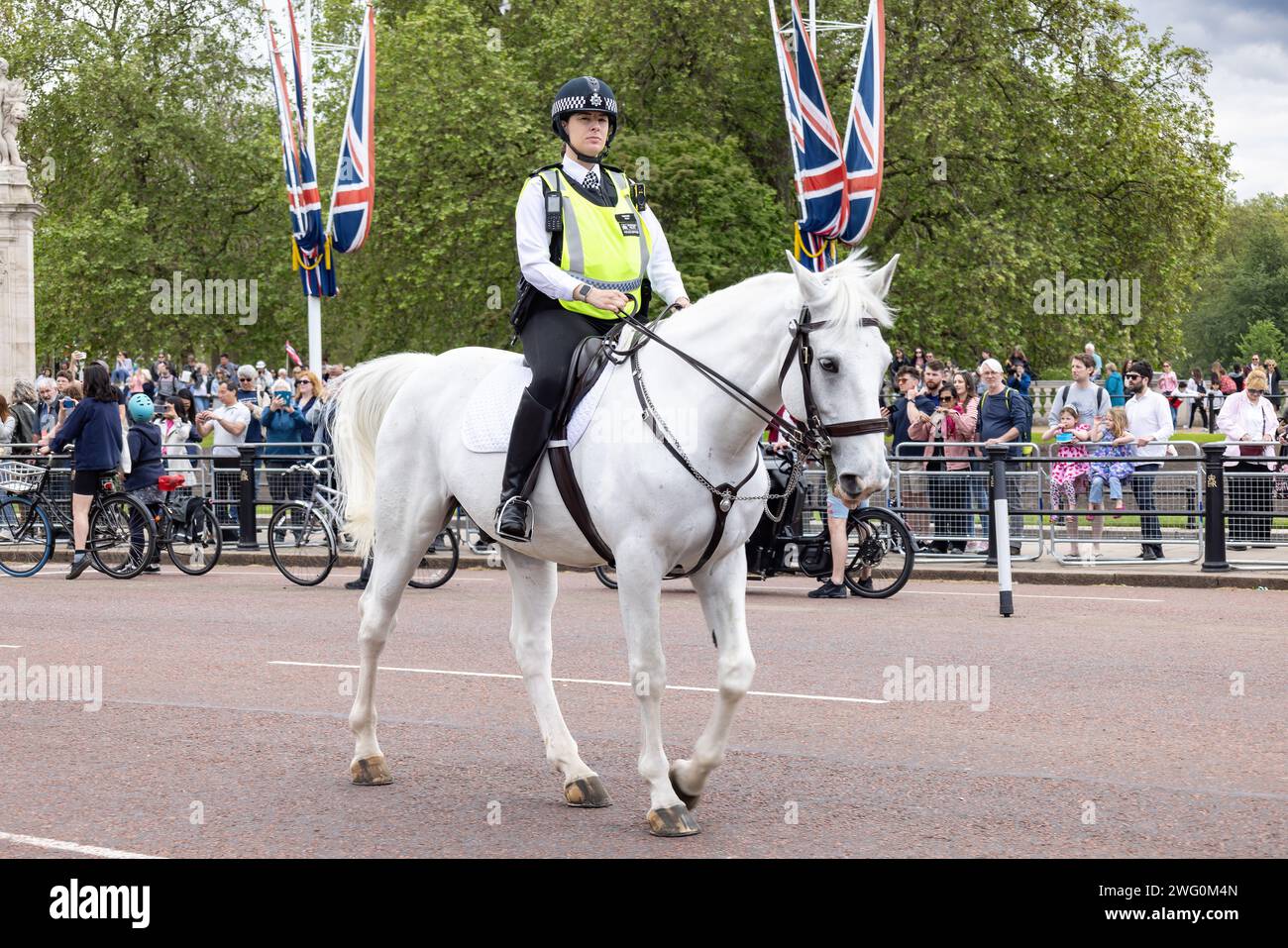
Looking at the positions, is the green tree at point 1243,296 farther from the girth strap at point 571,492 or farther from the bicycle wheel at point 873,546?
the girth strap at point 571,492

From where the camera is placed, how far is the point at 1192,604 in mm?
14812

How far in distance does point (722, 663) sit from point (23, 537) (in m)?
14.7

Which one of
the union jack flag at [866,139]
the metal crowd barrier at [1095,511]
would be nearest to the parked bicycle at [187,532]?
the metal crowd barrier at [1095,511]

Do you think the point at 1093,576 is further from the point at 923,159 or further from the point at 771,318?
the point at 923,159

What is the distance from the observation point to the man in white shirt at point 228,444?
20.8 meters

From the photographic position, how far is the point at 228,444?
21.6m

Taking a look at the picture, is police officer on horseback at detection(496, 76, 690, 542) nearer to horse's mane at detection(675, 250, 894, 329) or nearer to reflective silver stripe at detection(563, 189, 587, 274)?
reflective silver stripe at detection(563, 189, 587, 274)

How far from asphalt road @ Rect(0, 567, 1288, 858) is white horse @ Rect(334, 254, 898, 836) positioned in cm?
32

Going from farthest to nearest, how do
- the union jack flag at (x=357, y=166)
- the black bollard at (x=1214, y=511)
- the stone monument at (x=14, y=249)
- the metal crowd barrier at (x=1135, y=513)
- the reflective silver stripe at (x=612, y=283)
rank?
the stone monument at (x=14, y=249)
the union jack flag at (x=357, y=166)
the metal crowd barrier at (x=1135, y=513)
the black bollard at (x=1214, y=511)
the reflective silver stripe at (x=612, y=283)

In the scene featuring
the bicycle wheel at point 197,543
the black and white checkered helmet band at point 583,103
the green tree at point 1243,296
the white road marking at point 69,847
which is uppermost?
the green tree at point 1243,296

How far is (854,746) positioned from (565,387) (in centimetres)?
243

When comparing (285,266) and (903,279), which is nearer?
(903,279)
